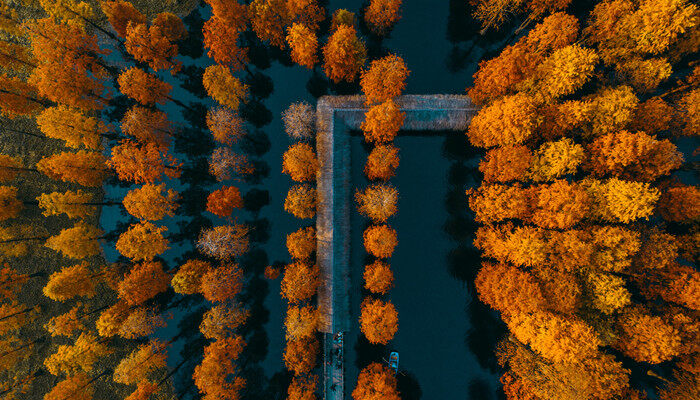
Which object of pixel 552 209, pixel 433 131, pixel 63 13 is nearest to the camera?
pixel 552 209

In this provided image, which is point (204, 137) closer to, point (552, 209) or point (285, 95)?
point (285, 95)

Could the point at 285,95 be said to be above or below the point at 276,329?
above

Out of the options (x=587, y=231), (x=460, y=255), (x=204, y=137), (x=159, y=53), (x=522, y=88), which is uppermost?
(x=159, y=53)

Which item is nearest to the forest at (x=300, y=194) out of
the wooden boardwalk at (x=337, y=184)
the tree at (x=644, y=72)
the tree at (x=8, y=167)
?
the tree at (x=644, y=72)

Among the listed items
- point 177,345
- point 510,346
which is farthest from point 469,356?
point 177,345

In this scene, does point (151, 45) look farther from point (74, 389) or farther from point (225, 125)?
point (74, 389)

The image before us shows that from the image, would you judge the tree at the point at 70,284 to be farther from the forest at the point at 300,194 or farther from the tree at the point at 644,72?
the tree at the point at 644,72
